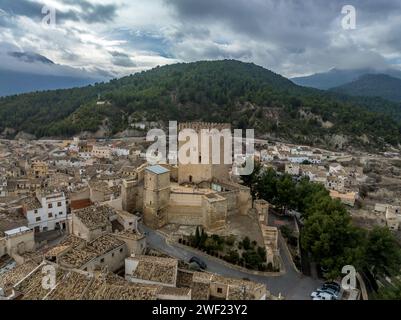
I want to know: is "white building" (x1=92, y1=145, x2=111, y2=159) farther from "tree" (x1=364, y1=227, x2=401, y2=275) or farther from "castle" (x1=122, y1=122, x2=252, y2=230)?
"tree" (x1=364, y1=227, x2=401, y2=275)

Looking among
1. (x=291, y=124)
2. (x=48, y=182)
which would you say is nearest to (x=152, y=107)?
(x=291, y=124)

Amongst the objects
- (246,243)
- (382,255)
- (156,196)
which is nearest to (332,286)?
(246,243)

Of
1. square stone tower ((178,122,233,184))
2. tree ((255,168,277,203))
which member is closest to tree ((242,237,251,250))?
square stone tower ((178,122,233,184))

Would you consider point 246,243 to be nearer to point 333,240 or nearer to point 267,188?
point 333,240

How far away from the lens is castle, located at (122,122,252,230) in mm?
25156

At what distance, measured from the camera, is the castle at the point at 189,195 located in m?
25.2

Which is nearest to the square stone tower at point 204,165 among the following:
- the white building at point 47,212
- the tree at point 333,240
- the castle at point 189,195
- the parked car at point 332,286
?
the castle at point 189,195

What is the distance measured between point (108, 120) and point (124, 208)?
6903cm

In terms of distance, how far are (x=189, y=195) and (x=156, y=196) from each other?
249cm

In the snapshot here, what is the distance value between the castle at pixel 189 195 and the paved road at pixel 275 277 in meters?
2.78

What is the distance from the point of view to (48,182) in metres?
36.9

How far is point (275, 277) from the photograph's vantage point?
68.8ft
